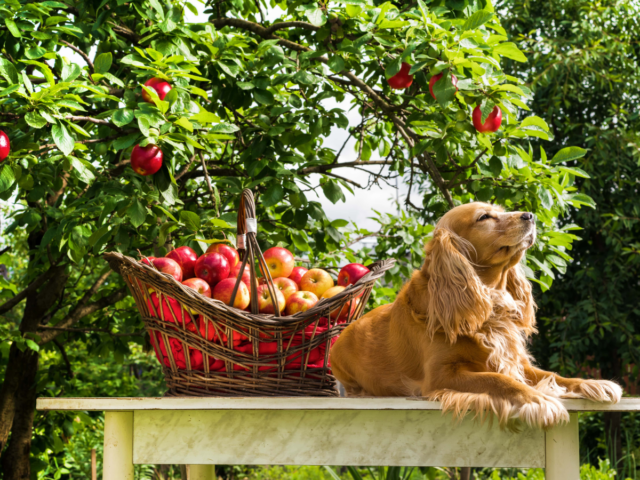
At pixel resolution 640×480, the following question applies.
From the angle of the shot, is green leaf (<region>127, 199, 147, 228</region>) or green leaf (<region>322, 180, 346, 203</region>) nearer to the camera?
green leaf (<region>127, 199, 147, 228</region>)

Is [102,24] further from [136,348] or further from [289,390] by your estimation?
[136,348]

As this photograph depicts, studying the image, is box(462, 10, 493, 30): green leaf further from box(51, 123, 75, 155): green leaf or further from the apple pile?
box(51, 123, 75, 155): green leaf

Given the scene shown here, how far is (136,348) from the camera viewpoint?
592 centimetres

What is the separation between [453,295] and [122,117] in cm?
108

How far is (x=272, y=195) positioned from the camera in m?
2.13

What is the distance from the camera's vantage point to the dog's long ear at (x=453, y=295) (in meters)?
1.30

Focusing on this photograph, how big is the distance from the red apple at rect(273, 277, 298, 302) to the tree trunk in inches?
77.7

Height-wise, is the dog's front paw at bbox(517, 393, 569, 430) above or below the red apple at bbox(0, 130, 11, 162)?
below

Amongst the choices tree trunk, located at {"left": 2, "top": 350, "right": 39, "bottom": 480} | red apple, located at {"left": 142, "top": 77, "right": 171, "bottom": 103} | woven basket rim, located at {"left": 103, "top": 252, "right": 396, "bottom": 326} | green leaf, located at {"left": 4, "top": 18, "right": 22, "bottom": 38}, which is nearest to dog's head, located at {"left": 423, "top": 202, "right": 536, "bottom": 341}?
woven basket rim, located at {"left": 103, "top": 252, "right": 396, "bottom": 326}

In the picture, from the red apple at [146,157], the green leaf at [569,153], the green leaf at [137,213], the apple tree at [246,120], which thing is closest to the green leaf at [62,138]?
the apple tree at [246,120]

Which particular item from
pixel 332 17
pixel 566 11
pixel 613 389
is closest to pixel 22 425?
pixel 332 17

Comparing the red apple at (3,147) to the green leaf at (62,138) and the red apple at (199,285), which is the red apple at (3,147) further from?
the red apple at (199,285)

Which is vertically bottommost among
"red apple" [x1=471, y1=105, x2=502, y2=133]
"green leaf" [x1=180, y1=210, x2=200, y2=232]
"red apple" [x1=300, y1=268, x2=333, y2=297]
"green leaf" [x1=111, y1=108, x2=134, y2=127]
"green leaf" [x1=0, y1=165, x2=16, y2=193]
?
"red apple" [x1=300, y1=268, x2=333, y2=297]

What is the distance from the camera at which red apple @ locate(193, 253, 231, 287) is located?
159 centimetres
